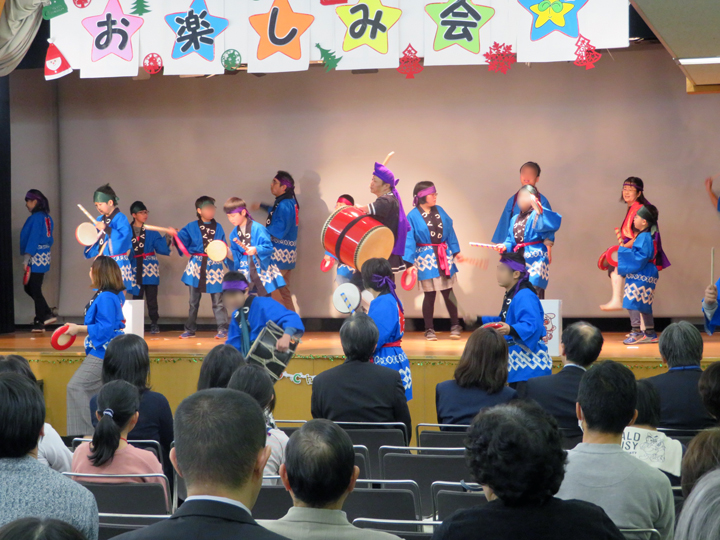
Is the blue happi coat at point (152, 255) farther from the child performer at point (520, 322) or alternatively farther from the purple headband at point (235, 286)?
the child performer at point (520, 322)

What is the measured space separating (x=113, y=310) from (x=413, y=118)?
4.64 m

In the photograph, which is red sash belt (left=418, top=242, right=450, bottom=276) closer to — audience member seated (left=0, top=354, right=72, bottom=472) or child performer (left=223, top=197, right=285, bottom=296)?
child performer (left=223, top=197, right=285, bottom=296)

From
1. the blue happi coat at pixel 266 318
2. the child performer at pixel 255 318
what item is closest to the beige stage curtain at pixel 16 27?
the child performer at pixel 255 318

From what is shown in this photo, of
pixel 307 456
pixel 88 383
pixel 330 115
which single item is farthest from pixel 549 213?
pixel 307 456

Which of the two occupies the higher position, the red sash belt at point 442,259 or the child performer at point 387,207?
the child performer at point 387,207

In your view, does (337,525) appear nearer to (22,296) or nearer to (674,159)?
(674,159)

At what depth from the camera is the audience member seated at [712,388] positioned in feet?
8.65

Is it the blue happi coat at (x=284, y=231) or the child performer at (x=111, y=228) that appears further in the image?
the blue happi coat at (x=284, y=231)

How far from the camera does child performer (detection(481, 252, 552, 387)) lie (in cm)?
439

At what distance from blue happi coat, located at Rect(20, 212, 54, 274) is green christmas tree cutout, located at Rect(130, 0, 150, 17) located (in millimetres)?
3155

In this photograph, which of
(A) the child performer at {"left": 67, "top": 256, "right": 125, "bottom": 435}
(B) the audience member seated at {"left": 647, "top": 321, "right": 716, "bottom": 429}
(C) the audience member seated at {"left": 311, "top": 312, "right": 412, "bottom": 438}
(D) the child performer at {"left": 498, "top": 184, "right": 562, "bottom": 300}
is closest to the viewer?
(B) the audience member seated at {"left": 647, "top": 321, "right": 716, "bottom": 429}

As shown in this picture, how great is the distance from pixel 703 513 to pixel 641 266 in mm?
5474

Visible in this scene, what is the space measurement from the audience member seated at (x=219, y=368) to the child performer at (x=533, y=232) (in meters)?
3.76

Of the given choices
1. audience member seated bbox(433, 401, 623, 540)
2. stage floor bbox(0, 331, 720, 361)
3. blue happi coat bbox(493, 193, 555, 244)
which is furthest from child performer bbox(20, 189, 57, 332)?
audience member seated bbox(433, 401, 623, 540)
